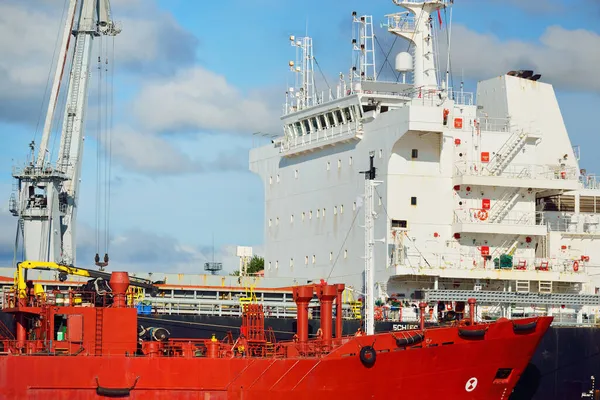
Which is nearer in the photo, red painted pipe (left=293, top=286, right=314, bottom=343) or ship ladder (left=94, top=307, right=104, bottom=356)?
ship ladder (left=94, top=307, right=104, bottom=356)

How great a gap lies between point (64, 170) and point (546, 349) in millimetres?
21656

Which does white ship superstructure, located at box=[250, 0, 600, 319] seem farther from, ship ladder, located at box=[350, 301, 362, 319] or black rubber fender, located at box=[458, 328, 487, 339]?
black rubber fender, located at box=[458, 328, 487, 339]

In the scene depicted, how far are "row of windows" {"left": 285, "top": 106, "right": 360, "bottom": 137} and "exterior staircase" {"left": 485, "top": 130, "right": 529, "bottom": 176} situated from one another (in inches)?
193

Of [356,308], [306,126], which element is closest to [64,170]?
[306,126]

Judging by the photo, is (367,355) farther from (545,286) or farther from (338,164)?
(338,164)

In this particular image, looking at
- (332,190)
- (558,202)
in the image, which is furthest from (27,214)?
(558,202)

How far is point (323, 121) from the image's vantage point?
42562 millimetres

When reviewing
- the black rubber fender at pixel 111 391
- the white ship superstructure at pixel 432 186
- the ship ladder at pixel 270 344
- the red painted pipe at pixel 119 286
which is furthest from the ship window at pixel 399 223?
the black rubber fender at pixel 111 391

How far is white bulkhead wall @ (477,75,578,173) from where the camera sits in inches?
1660

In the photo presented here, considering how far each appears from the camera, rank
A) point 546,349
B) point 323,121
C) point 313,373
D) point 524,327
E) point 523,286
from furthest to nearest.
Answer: point 323,121 → point 523,286 → point 546,349 → point 524,327 → point 313,373

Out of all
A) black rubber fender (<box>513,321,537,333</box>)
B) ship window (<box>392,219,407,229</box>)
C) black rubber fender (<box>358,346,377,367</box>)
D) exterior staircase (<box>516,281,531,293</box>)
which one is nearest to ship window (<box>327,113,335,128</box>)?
ship window (<box>392,219,407,229</box>)

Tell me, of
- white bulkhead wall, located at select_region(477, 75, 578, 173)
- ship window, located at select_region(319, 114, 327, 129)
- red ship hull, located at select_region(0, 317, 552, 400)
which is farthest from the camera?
ship window, located at select_region(319, 114, 327, 129)

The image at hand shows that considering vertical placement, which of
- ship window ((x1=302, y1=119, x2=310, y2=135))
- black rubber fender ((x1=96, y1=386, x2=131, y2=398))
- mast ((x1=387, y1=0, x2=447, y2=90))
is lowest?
black rubber fender ((x1=96, y1=386, x2=131, y2=398))

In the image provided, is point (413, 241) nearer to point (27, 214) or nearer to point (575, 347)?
point (575, 347)
